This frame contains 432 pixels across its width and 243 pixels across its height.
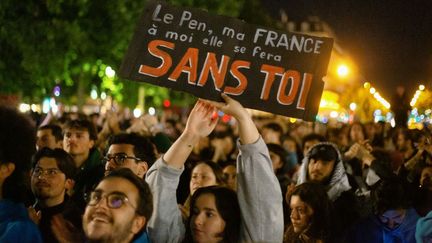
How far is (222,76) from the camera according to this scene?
15.2ft

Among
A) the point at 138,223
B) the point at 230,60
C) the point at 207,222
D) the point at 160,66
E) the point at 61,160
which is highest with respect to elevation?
the point at 230,60

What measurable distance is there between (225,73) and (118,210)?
151cm

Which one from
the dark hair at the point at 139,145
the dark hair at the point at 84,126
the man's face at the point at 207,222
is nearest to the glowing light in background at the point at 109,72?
the dark hair at the point at 84,126

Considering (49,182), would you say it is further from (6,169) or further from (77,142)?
(77,142)

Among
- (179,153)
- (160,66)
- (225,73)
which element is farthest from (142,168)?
(179,153)

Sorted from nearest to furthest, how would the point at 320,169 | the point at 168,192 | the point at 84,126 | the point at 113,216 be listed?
the point at 113,216
the point at 168,192
the point at 320,169
the point at 84,126

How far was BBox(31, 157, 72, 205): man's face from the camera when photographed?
16.0 feet

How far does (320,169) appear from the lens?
21.0 feet

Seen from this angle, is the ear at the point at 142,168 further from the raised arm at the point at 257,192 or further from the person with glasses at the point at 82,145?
the raised arm at the point at 257,192

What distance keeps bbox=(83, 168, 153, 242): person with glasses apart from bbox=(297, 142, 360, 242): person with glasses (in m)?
2.37

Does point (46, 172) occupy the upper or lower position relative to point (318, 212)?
lower

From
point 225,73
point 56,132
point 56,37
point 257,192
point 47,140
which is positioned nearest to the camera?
point 257,192

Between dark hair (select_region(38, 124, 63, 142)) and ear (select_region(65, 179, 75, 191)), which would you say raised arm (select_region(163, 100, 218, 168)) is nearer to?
ear (select_region(65, 179, 75, 191))

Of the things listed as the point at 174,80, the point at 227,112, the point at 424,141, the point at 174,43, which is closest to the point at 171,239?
the point at 227,112
